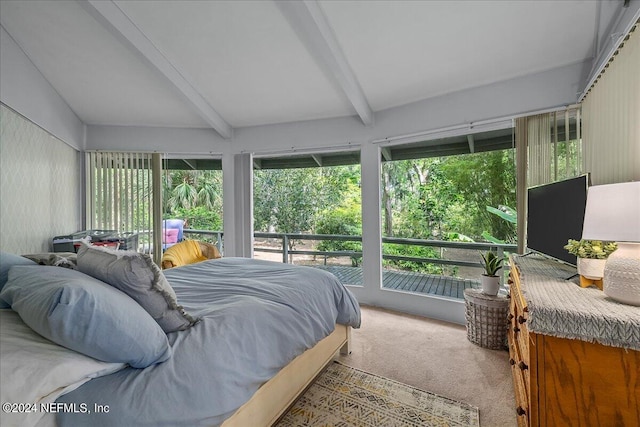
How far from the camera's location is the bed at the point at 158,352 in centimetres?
79

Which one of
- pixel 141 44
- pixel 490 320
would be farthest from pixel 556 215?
pixel 141 44

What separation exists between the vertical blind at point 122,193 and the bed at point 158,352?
2780 mm

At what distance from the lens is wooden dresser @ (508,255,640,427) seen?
94 centimetres

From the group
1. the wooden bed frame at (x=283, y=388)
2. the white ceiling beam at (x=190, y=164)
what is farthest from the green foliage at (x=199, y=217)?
the wooden bed frame at (x=283, y=388)

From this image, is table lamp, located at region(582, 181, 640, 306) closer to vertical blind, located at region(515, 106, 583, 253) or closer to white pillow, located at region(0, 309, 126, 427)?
vertical blind, located at region(515, 106, 583, 253)

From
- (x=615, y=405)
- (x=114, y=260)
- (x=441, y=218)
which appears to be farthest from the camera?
(x=441, y=218)

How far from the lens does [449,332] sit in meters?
2.72

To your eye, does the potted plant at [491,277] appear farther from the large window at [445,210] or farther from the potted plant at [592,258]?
the potted plant at [592,258]

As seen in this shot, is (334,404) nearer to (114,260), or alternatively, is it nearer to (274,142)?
(114,260)

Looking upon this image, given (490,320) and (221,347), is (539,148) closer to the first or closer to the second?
(490,320)

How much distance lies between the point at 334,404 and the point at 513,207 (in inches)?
99.6

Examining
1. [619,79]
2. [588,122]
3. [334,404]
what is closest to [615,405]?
[334,404]

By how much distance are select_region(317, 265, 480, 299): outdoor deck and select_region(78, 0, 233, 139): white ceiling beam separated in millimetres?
2848

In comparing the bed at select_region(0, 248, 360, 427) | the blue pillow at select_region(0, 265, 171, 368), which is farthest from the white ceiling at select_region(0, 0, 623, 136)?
the blue pillow at select_region(0, 265, 171, 368)
